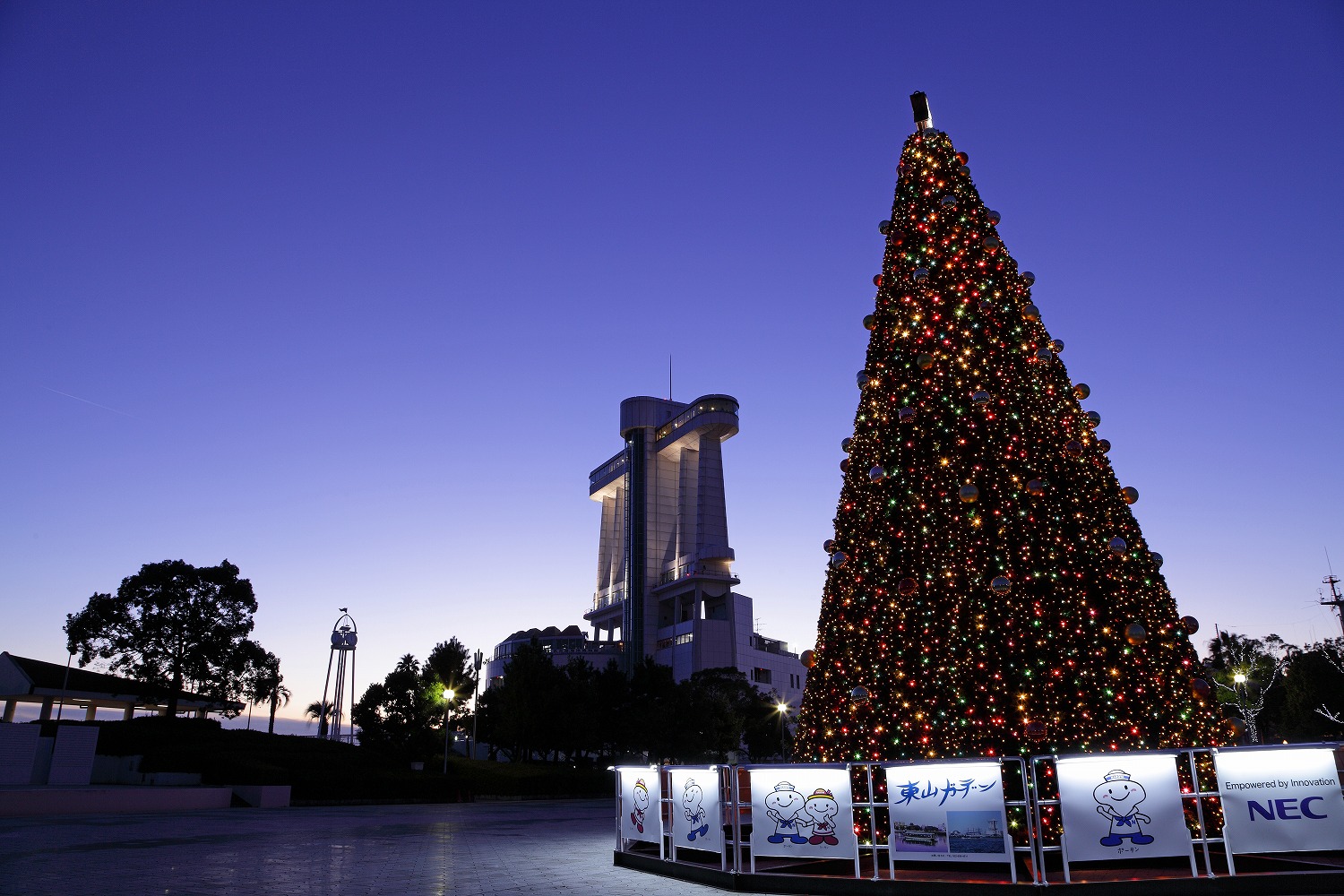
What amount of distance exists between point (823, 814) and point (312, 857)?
28.1 feet

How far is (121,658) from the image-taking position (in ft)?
139

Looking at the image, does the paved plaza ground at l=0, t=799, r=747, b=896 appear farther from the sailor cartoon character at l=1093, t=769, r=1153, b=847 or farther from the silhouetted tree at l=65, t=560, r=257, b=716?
the silhouetted tree at l=65, t=560, r=257, b=716

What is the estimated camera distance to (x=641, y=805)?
12.1 metres

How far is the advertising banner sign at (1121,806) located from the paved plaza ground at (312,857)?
4.07 meters

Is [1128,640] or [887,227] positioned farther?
[887,227]

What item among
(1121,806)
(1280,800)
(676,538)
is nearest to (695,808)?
(1121,806)

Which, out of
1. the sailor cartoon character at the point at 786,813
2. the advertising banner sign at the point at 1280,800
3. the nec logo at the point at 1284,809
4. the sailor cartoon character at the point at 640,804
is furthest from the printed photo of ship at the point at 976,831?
the sailor cartoon character at the point at 640,804

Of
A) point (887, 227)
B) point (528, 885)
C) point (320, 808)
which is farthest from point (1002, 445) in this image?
point (320, 808)

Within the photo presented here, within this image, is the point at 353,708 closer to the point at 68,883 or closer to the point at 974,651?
the point at 68,883

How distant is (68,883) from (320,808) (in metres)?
21.1

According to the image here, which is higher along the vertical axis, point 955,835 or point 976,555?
point 976,555

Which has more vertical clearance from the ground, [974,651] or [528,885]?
[974,651]

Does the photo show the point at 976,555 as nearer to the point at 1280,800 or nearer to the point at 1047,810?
the point at 1047,810

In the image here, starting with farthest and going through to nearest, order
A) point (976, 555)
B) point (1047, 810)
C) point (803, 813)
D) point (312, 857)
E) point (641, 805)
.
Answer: point (312, 857) < point (641, 805) < point (976, 555) < point (803, 813) < point (1047, 810)
